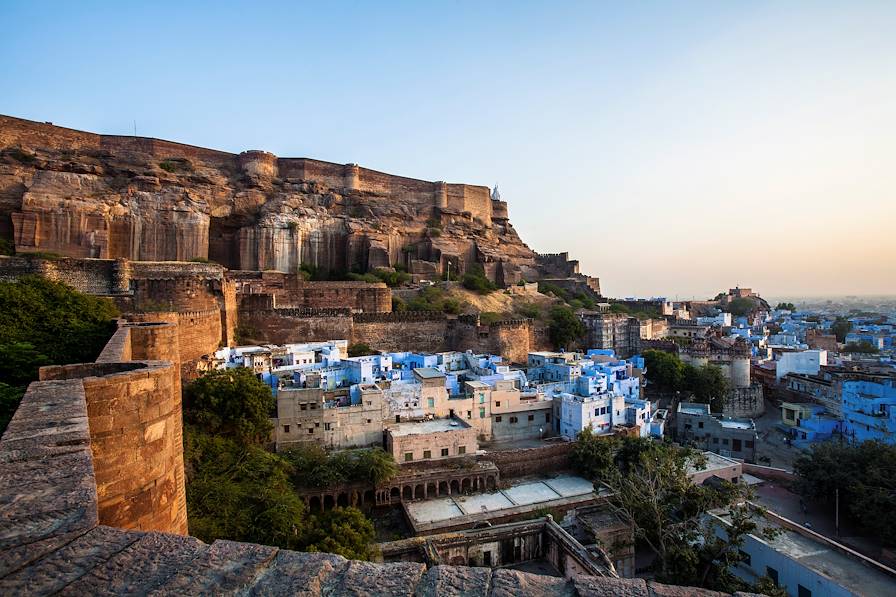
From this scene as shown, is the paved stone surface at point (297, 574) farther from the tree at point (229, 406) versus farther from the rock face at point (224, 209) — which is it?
the rock face at point (224, 209)

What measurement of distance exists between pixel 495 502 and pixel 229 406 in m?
7.56

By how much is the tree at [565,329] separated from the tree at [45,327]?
21.9m

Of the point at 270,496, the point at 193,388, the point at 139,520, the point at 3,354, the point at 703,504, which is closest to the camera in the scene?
the point at 139,520

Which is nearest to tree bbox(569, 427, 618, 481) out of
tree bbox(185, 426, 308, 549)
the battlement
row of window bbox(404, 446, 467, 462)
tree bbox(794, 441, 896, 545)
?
row of window bbox(404, 446, 467, 462)

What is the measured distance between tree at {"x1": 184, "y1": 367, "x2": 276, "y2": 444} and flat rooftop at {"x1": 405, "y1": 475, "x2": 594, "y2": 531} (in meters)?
4.68

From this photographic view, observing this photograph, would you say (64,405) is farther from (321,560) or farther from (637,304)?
(637,304)

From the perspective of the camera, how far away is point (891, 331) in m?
41.1

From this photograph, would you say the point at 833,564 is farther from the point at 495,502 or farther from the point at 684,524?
the point at 495,502

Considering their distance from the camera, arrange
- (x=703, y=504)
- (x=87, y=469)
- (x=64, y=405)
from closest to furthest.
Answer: (x=87, y=469)
(x=64, y=405)
(x=703, y=504)

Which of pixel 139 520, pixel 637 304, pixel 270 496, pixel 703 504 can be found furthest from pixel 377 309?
pixel 637 304

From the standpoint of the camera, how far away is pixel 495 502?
1369cm

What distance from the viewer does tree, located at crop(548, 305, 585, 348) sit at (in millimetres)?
27922

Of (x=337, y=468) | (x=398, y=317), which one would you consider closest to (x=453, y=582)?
(x=337, y=468)

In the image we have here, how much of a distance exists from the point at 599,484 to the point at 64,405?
1436 cm
